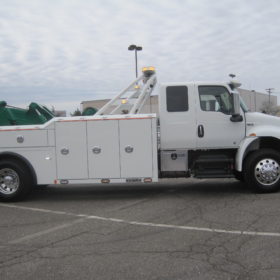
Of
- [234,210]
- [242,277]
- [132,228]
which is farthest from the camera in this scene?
[234,210]

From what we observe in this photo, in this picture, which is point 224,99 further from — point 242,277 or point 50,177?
point 242,277

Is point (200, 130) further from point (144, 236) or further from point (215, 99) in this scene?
point (144, 236)

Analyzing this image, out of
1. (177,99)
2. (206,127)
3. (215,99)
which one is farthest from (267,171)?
(177,99)

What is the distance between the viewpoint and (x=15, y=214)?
7.02m

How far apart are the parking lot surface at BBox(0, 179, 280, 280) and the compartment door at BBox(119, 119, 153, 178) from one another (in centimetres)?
68

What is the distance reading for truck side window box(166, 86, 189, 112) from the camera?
8.08m

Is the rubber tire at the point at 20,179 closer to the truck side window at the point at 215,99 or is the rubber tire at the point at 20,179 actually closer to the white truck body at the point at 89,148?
the white truck body at the point at 89,148

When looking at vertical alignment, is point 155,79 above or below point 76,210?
above

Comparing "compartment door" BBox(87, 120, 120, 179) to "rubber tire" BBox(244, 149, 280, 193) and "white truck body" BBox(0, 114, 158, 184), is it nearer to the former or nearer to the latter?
"white truck body" BBox(0, 114, 158, 184)

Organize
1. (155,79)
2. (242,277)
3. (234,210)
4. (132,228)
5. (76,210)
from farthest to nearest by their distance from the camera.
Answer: (155,79), (76,210), (234,210), (132,228), (242,277)

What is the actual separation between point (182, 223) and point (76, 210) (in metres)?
2.35

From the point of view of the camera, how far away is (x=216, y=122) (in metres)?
8.09

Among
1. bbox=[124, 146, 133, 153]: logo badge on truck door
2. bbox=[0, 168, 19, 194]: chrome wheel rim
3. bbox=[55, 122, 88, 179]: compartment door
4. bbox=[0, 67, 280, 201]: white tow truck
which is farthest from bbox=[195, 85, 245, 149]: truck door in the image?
bbox=[0, 168, 19, 194]: chrome wheel rim

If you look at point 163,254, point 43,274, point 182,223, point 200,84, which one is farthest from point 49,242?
point 200,84
